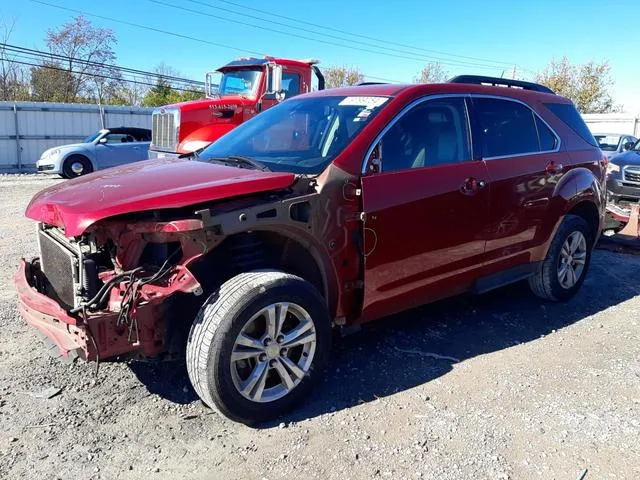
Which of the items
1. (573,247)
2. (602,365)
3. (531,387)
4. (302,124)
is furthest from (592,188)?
(302,124)

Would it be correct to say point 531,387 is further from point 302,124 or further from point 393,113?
point 302,124

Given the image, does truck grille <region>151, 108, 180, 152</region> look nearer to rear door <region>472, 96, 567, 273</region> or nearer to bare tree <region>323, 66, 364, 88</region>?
rear door <region>472, 96, 567, 273</region>

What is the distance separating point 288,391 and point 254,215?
3.48ft

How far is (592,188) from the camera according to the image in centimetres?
509

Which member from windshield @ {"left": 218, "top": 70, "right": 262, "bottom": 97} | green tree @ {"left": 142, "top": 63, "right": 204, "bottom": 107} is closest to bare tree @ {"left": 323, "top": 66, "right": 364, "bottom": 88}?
green tree @ {"left": 142, "top": 63, "right": 204, "bottom": 107}

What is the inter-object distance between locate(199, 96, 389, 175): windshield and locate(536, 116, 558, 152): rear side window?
1.82 m

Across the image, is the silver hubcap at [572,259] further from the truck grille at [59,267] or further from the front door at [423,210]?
the truck grille at [59,267]

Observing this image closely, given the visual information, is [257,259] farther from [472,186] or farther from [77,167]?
[77,167]

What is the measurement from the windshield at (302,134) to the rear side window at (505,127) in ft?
3.32

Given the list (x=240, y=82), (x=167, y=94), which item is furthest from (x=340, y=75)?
(x=240, y=82)

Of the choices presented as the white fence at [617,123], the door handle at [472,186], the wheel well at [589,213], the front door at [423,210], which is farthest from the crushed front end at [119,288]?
the white fence at [617,123]

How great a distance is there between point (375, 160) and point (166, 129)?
24.9ft

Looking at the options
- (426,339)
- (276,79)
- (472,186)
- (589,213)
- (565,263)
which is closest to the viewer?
(472,186)

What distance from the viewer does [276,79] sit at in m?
9.60
